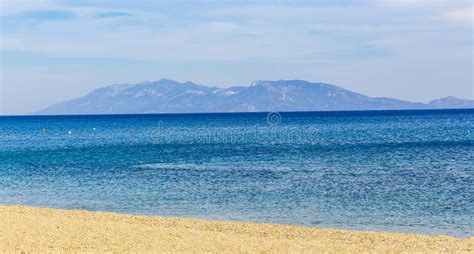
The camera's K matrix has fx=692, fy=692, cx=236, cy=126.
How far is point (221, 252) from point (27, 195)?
64.3ft

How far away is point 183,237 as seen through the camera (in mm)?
20281

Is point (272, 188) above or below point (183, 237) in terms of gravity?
below

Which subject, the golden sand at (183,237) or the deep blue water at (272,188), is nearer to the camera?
the golden sand at (183,237)

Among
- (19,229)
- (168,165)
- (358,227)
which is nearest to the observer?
(19,229)

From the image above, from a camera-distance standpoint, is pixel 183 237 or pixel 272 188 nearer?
pixel 183 237

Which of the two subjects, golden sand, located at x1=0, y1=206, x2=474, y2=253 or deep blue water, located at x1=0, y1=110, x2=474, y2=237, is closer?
golden sand, located at x1=0, y1=206, x2=474, y2=253

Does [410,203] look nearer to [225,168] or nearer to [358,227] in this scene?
[358,227]

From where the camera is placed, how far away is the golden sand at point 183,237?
1847 cm

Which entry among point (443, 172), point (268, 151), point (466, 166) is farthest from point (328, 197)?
point (268, 151)

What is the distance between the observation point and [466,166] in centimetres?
4809

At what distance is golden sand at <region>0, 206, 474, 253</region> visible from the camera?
60.6 ft

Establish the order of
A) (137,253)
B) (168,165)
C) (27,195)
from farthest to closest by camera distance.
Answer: (168,165)
(27,195)
(137,253)

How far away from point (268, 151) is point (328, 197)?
3556cm

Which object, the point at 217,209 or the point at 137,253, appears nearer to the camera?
the point at 137,253
